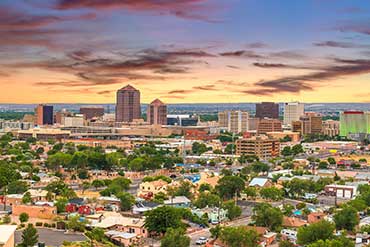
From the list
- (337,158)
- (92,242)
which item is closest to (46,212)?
(92,242)

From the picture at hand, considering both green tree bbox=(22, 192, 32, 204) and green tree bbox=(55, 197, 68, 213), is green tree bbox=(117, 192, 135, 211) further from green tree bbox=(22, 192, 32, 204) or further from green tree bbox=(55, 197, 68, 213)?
green tree bbox=(22, 192, 32, 204)

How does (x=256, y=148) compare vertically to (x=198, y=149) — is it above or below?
above

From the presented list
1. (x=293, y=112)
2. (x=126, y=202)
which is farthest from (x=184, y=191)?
(x=293, y=112)

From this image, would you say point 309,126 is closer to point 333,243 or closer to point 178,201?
point 178,201

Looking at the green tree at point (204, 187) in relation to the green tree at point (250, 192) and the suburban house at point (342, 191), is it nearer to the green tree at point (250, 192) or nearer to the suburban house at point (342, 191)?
the green tree at point (250, 192)

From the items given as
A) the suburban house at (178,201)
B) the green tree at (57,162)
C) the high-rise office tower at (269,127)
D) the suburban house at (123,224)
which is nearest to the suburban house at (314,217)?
the suburban house at (178,201)

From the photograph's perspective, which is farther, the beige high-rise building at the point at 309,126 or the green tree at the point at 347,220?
the beige high-rise building at the point at 309,126
